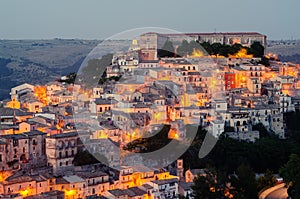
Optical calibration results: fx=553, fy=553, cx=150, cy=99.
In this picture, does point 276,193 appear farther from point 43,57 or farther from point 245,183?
point 43,57

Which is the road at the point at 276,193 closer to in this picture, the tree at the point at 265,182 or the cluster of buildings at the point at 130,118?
the tree at the point at 265,182

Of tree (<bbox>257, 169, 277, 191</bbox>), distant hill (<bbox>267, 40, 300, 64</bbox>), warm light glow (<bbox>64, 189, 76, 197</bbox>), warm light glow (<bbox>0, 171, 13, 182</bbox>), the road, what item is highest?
distant hill (<bbox>267, 40, 300, 64</bbox>)

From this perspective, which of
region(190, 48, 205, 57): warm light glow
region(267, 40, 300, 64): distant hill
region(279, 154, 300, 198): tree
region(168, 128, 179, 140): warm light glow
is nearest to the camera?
region(279, 154, 300, 198): tree

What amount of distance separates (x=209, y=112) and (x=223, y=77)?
10.2ft

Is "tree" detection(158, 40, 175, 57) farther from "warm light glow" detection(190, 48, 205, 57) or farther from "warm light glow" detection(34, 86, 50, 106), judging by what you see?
"warm light glow" detection(34, 86, 50, 106)

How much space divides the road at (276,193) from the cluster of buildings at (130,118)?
255 cm

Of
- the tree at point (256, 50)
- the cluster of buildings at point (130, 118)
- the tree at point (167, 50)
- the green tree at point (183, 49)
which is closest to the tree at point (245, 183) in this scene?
the cluster of buildings at point (130, 118)

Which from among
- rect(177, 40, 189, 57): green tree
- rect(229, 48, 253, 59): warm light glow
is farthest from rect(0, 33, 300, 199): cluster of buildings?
rect(177, 40, 189, 57): green tree

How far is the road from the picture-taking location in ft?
26.8

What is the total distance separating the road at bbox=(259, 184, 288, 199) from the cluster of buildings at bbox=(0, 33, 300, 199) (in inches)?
100

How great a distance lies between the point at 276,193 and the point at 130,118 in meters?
5.49

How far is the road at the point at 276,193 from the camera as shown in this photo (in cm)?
818

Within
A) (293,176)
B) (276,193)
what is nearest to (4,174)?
(276,193)

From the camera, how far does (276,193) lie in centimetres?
852
